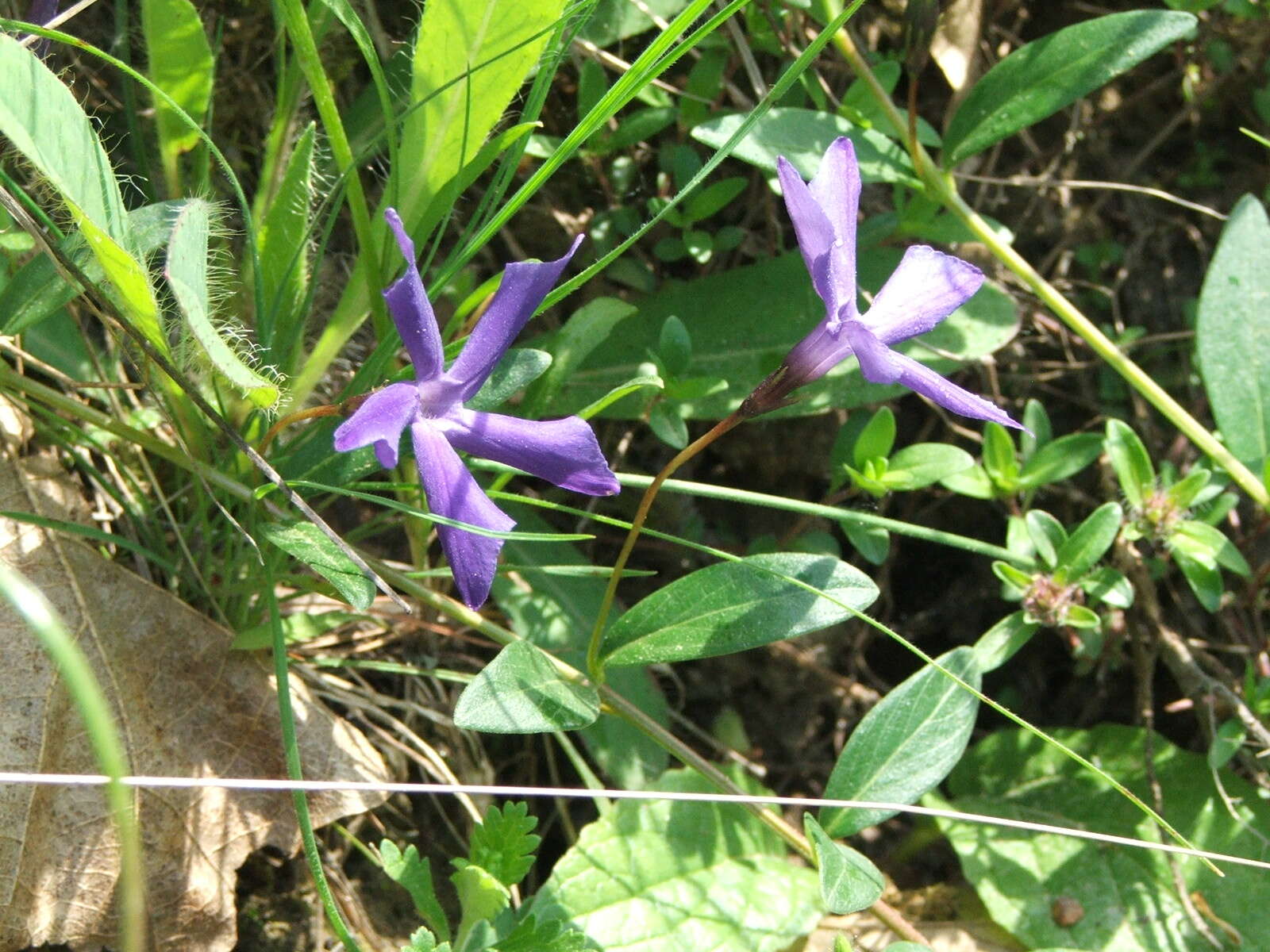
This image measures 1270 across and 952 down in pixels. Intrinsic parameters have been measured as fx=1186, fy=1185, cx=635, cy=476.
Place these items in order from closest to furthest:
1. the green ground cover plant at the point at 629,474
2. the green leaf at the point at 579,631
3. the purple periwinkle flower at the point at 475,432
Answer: the purple periwinkle flower at the point at 475,432 < the green ground cover plant at the point at 629,474 < the green leaf at the point at 579,631

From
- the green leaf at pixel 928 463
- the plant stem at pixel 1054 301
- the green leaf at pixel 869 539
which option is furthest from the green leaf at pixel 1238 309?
the green leaf at pixel 869 539

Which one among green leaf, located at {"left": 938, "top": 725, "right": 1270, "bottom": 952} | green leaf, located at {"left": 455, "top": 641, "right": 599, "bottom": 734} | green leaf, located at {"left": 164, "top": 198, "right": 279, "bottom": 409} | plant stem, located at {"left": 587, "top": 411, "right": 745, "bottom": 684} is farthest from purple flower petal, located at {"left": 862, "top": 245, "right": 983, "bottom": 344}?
green leaf, located at {"left": 938, "top": 725, "right": 1270, "bottom": 952}

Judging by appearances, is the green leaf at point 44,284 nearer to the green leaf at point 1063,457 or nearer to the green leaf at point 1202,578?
the green leaf at point 1063,457

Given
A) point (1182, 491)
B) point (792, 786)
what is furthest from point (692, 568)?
point (1182, 491)

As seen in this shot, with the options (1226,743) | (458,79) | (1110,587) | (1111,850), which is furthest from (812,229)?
(1111,850)

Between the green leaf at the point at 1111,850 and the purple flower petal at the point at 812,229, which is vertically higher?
the purple flower petal at the point at 812,229

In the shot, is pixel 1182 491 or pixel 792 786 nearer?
pixel 1182 491

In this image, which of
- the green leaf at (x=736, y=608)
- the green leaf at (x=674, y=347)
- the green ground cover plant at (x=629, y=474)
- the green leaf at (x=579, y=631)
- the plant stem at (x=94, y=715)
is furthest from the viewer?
the green leaf at (x=579, y=631)

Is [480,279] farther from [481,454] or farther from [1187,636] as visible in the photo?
[1187,636]
